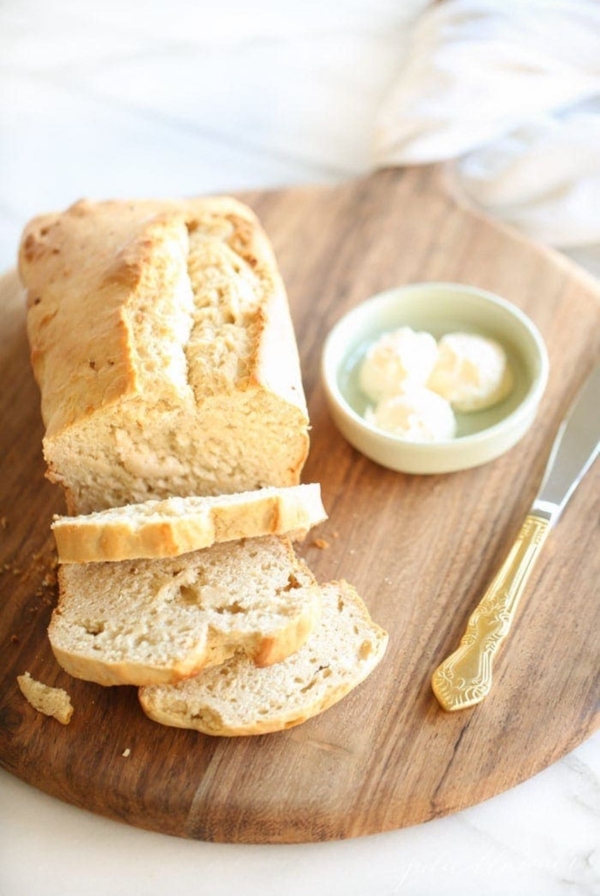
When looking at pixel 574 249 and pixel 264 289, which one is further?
pixel 574 249

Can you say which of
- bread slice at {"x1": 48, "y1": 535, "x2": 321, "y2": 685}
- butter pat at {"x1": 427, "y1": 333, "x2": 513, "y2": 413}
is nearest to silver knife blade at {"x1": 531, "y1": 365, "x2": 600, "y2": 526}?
butter pat at {"x1": 427, "y1": 333, "x2": 513, "y2": 413}

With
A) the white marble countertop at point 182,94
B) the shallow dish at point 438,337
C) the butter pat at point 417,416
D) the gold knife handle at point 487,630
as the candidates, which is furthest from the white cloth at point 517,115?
the gold knife handle at point 487,630

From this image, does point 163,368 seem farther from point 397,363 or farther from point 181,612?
point 397,363

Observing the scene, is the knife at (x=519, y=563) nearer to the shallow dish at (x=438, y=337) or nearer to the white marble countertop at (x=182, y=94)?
the shallow dish at (x=438, y=337)

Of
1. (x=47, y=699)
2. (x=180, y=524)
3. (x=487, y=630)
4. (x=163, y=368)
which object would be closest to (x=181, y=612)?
(x=180, y=524)

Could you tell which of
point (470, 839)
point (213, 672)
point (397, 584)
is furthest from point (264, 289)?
point (470, 839)

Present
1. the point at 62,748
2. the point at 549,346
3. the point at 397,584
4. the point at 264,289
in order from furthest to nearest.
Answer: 1. the point at 549,346
2. the point at 264,289
3. the point at 397,584
4. the point at 62,748

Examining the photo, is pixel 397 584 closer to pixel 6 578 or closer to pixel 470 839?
pixel 470 839
